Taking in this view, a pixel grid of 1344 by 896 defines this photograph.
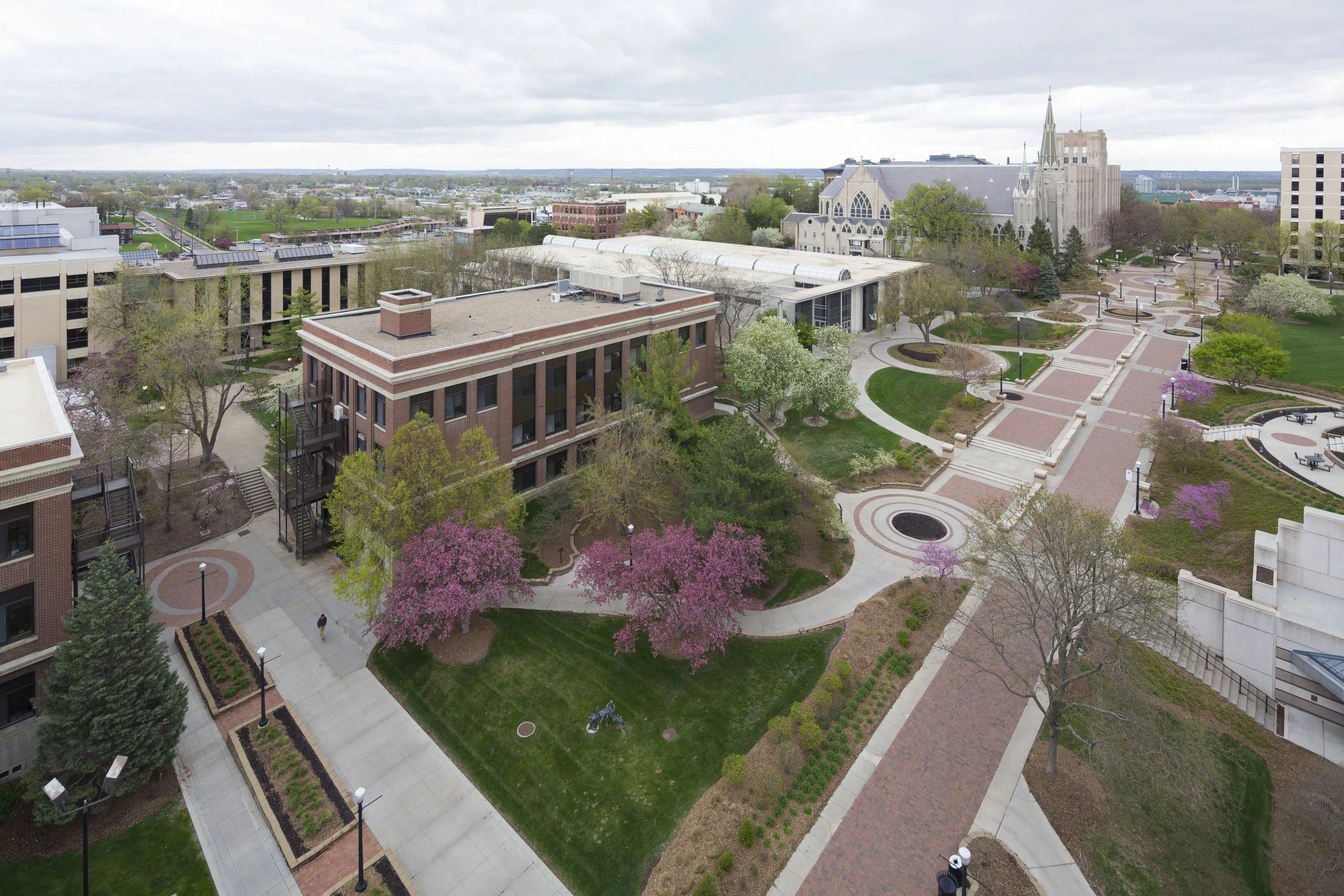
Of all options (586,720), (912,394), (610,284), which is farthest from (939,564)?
(912,394)

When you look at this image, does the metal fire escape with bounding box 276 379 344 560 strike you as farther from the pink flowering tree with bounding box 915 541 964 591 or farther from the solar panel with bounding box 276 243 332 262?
the solar panel with bounding box 276 243 332 262

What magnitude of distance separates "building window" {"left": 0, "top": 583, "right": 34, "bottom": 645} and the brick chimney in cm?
1762

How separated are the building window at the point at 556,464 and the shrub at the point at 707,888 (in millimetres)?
24383

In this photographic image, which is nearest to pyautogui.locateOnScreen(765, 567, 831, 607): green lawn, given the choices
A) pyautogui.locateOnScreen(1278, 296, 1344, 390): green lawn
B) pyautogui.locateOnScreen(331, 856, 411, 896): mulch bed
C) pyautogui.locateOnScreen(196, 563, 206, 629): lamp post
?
pyautogui.locateOnScreen(331, 856, 411, 896): mulch bed

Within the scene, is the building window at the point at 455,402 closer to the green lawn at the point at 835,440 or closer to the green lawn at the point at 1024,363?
the green lawn at the point at 835,440

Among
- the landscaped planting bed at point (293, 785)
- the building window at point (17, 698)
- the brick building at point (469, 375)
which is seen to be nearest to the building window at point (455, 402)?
the brick building at point (469, 375)

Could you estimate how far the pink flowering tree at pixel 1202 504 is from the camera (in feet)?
103

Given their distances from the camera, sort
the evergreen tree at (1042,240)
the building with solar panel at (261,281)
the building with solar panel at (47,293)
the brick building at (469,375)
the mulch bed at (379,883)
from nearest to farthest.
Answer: the mulch bed at (379,883) → the brick building at (469,375) → the building with solar panel at (47,293) → the building with solar panel at (261,281) → the evergreen tree at (1042,240)

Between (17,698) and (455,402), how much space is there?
18.6m

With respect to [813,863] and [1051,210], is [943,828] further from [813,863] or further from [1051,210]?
[1051,210]

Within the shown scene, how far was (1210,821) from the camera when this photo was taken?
19.3 meters

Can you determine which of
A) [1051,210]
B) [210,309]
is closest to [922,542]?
[210,309]

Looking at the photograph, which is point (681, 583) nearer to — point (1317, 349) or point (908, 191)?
point (1317, 349)

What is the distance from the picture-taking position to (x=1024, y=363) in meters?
60.3
